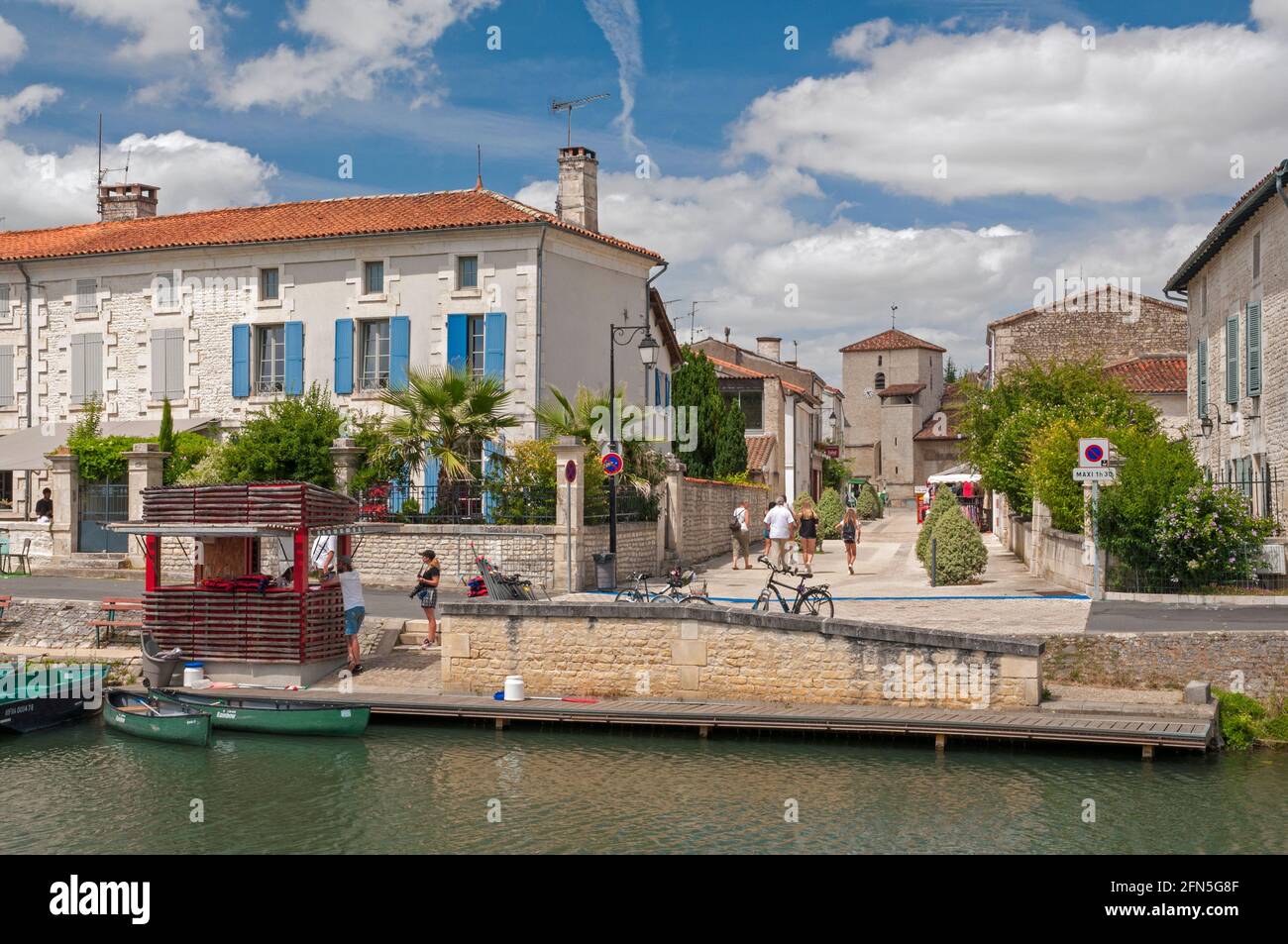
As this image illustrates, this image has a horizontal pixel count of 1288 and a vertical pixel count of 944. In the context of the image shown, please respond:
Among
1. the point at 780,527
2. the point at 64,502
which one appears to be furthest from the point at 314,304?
the point at 780,527

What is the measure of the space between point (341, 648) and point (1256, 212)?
1872cm

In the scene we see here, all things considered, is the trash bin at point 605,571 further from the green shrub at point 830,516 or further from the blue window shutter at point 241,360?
the green shrub at point 830,516

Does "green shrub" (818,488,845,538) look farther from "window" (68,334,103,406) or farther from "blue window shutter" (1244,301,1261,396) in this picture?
"window" (68,334,103,406)

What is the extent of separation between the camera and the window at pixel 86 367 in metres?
32.6

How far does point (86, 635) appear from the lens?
2058 centimetres

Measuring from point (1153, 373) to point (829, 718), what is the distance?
3080 cm

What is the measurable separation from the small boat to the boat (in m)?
0.78

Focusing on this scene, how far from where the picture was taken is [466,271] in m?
29.5

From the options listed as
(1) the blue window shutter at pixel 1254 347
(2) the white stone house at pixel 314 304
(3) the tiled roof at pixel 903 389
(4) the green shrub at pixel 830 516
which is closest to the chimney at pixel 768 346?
(3) the tiled roof at pixel 903 389

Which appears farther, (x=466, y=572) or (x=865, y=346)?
(x=865, y=346)
